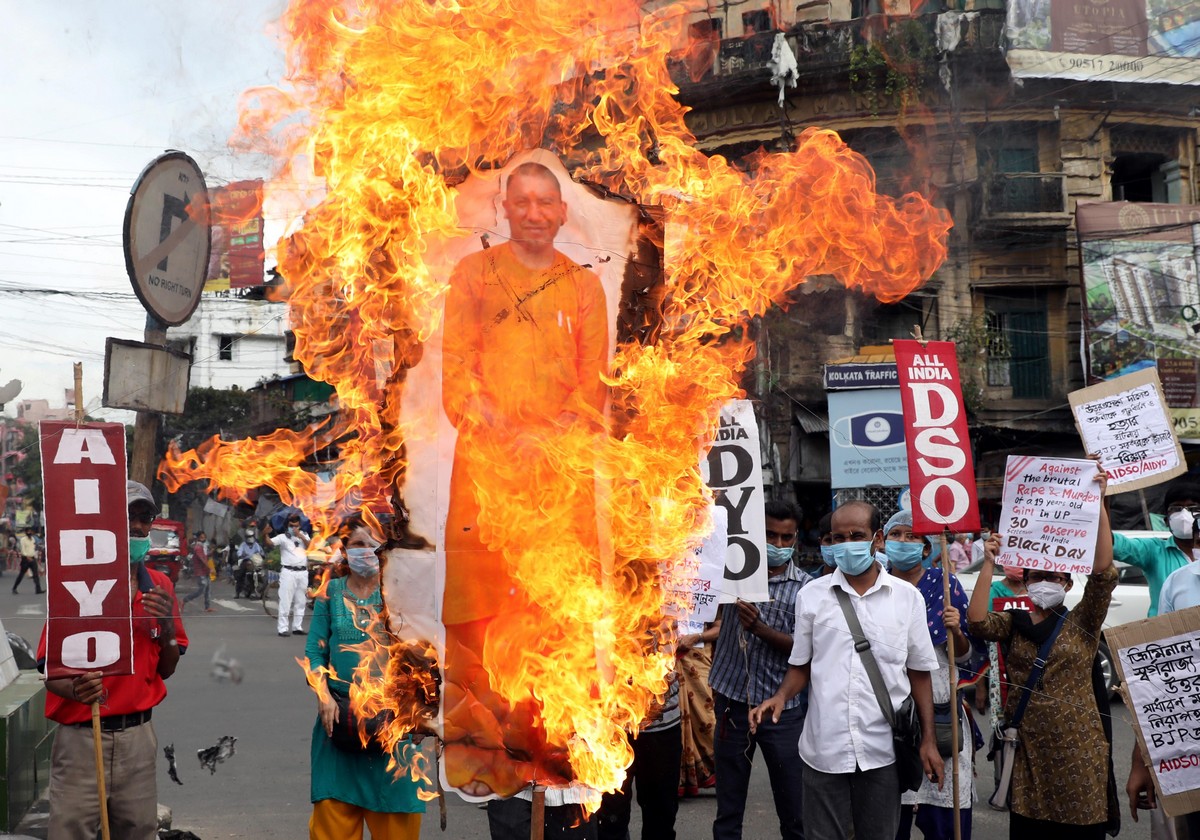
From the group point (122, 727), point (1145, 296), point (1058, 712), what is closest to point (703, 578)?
point (1058, 712)

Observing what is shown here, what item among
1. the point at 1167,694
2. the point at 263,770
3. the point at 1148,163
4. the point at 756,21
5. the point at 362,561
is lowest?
the point at 263,770

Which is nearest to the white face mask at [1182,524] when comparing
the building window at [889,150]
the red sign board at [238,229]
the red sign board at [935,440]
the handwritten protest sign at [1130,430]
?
the handwritten protest sign at [1130,430]

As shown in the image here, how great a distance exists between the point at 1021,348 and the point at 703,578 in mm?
20053

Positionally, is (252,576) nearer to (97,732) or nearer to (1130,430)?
(97,732)

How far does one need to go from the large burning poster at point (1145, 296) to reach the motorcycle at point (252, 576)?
18022 millimetres

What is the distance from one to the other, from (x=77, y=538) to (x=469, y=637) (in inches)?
75.9

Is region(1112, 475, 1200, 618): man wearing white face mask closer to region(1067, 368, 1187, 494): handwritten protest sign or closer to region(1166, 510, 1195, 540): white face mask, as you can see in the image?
region(1166, 510, 1195, 540): white face mask

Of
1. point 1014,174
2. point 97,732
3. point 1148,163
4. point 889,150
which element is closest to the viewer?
point 97,732

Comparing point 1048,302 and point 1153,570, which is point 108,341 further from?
point 1048,302

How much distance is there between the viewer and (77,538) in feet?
14.9

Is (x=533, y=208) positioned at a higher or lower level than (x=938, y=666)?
higher

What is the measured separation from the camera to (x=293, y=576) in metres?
17.0

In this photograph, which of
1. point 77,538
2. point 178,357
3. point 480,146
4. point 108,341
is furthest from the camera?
point 178,357

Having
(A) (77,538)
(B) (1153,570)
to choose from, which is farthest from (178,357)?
(B) (1153,570)
